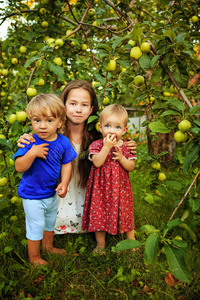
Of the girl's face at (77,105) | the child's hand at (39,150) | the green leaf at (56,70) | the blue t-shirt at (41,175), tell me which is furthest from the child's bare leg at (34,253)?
the green leaf at (56,70)

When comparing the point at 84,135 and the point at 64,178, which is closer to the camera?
the point at 64,178

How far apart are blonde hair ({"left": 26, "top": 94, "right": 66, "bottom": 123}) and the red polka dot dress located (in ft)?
Answer: 1.24

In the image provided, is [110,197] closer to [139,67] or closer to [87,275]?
[87,275]

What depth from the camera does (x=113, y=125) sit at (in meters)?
1.54

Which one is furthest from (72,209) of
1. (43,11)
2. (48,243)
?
(43,11)

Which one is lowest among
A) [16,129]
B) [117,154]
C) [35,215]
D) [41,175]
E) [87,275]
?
[87,275]

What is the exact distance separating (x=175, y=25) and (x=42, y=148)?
1089 mm

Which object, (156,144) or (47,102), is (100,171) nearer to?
(47,102)

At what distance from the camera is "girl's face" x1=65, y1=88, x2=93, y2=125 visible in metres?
1.74

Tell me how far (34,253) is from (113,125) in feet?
3.01

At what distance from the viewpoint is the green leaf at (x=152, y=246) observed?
0.82 metres

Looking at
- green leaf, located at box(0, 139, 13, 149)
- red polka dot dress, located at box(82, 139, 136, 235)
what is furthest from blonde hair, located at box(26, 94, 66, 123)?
red polka dot dress, located at box(82, 139, 136, 235)

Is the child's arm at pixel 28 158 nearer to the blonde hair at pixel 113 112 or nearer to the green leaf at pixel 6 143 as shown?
the green leaf at pixel 6 143

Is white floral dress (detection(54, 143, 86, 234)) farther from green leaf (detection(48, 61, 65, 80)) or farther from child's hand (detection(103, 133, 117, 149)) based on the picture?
green leaf (detection(48, 61, 65, 80))
